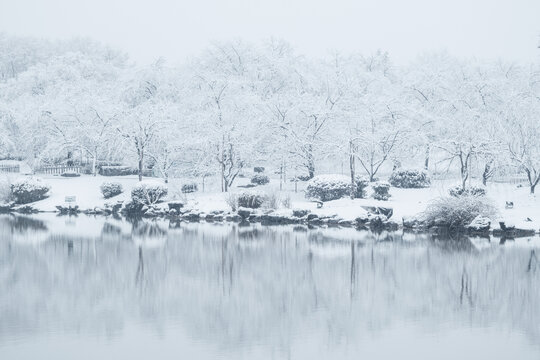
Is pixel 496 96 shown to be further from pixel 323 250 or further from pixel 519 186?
pixel 323 250

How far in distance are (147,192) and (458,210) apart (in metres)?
15.2

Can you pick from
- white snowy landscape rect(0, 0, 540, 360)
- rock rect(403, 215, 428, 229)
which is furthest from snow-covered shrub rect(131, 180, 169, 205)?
rock rect(403, 215, 428, 229)

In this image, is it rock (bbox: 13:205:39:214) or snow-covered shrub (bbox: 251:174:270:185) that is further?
snow-covered shrub (bbox: 251:174:270:185)

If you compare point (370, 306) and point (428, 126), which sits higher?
point (428, 126)

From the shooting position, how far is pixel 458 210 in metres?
25.3

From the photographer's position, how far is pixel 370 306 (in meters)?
13.3

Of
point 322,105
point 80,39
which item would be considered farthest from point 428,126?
point 80,39

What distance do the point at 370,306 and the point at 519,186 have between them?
76.0 ft

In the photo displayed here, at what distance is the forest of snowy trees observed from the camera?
34.6 m

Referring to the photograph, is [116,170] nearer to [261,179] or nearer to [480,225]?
[261,179]

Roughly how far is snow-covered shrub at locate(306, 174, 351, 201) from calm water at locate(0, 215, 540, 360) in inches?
339

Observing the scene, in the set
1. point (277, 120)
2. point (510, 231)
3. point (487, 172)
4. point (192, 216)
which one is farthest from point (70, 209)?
point (510, 231)

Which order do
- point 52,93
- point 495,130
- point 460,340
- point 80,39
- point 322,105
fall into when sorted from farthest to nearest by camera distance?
point 80,39
point 52,93
point 322,105
point 495,130
point 460,340

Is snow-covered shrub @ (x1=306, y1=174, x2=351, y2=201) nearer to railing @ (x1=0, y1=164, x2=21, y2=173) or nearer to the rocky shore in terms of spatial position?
the rocky shore
